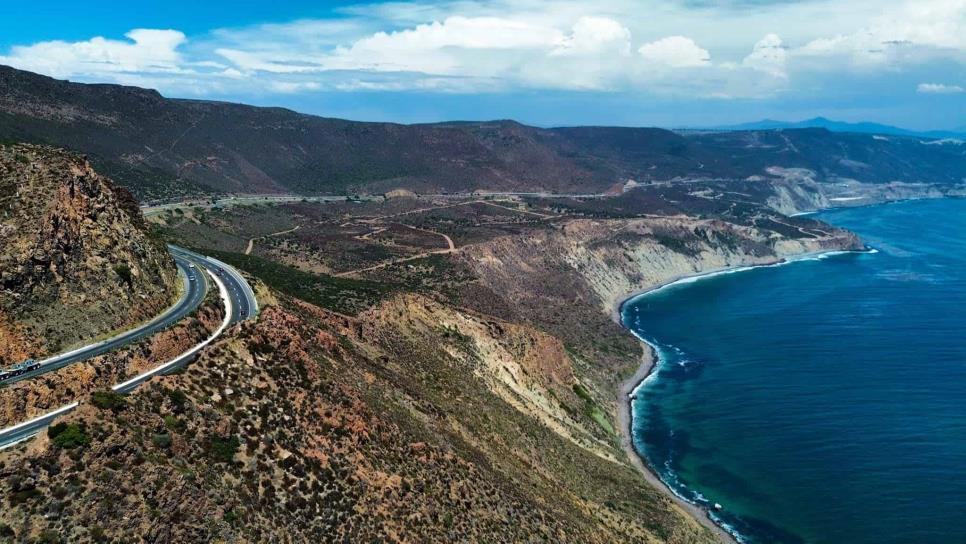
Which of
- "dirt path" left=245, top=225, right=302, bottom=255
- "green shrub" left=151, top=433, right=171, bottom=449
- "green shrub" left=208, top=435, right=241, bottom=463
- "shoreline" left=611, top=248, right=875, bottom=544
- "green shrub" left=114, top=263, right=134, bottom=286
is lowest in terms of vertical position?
"shoreline" left=611, top=248, right=875, bottom=544

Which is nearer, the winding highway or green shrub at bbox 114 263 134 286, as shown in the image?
the winding highway

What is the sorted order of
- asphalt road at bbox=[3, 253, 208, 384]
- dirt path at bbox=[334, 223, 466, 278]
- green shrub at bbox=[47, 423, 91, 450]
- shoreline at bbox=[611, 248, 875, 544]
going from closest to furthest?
green shrub at bbox=[47, 423, 91, 450] → asphalt road at bbox=[3, 253, 208, 384] → shoreline at bbox=[611, 248, 875, 544] → dirt path at bbox=[334, 223, 466, 278]

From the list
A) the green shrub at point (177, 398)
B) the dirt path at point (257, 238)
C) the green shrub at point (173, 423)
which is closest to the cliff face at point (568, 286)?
the dirt path at point (257, 238)

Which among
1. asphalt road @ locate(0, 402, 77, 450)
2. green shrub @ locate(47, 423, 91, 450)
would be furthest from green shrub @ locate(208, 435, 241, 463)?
asphalt road @ locate(0, 402, 77, 450)

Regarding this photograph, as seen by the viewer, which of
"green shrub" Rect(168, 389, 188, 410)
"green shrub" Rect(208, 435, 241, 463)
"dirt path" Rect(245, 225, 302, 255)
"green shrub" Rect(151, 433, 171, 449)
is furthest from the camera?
"dirt path" Rect(245, 225, 302, 255)

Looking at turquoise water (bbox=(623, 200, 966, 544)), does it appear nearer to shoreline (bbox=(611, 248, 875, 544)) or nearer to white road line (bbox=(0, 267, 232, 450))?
shoreline (bbox=(611, 248, 875, 544))

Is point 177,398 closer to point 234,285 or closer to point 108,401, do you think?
point 108,401

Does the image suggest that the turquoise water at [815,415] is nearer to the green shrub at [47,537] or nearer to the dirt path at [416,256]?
the dirt path at [416,256]

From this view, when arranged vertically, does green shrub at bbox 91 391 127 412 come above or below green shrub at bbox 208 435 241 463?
above
